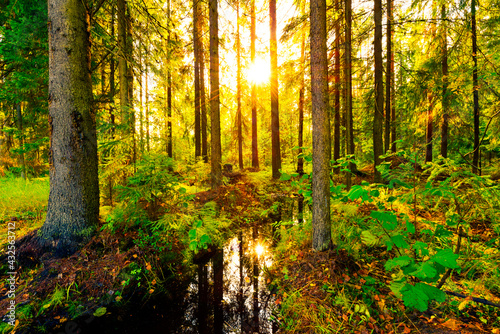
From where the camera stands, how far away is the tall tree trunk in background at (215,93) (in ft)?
25.6

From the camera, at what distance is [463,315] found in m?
2.56

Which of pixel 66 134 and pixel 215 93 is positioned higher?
pixel 215 93

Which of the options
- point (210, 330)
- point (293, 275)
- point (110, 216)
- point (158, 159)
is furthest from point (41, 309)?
point (293, 275)

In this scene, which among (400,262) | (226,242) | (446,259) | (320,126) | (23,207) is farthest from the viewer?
(226,242)

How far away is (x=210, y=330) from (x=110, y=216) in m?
3.20

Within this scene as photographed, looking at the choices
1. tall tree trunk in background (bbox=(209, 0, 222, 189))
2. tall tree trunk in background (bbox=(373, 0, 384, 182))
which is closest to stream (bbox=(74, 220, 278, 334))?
tall tree trunk in background (bbox=(209, 0, 222, 189))

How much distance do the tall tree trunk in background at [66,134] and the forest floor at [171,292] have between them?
1.45 feet

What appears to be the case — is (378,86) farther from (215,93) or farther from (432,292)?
(432,292)

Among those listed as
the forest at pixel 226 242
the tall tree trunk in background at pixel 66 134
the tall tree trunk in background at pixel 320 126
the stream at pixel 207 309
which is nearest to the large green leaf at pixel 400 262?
the forest at pixel 226 242

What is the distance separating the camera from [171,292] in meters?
4.11

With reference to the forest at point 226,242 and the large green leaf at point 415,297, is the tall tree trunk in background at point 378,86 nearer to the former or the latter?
the forest at point 226,242

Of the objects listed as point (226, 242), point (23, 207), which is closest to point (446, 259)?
point (226, 242)

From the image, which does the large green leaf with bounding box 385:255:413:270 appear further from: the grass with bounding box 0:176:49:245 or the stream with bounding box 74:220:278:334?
the grass with bounding box 0:176:49:245

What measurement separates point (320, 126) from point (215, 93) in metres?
5.78
